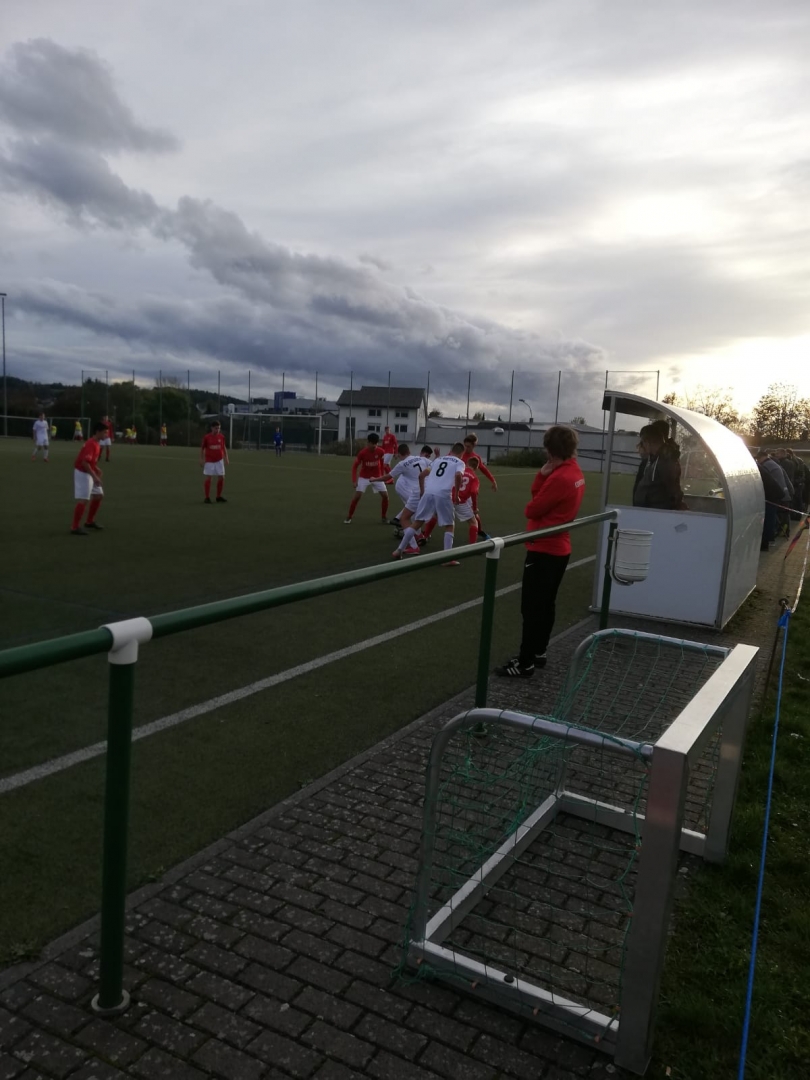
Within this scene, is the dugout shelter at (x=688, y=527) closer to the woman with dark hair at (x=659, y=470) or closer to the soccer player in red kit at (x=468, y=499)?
the woman with dark hair at (x=659, y=470)

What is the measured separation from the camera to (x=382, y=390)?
317 feet

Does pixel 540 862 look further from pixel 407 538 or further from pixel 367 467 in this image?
pixel 367 467

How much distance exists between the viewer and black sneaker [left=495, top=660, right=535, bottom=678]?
656 cm

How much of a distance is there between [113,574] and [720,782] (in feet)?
27.1

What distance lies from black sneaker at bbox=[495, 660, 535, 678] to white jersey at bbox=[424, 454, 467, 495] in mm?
5935

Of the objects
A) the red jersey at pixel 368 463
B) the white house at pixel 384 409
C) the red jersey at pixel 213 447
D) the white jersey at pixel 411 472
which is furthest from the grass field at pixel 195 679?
the white house at pixel 384 409

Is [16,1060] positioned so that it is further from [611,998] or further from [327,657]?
[327,657]

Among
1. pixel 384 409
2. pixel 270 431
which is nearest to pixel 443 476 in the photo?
pixel 270 431

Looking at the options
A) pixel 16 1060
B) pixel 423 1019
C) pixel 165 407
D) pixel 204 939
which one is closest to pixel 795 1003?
pixel 423 1019

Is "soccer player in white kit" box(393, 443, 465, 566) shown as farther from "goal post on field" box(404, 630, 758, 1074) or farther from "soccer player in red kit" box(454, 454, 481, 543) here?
"goal post on field" box(404, 630, 758, 1074)

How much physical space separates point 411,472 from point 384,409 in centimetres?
7962

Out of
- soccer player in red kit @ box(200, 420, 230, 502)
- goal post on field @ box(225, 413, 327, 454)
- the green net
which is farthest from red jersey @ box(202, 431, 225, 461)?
goal post on field @ box(225, 413, 327, 454)

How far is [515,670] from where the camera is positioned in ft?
21.6

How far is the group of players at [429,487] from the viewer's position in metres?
12.3
